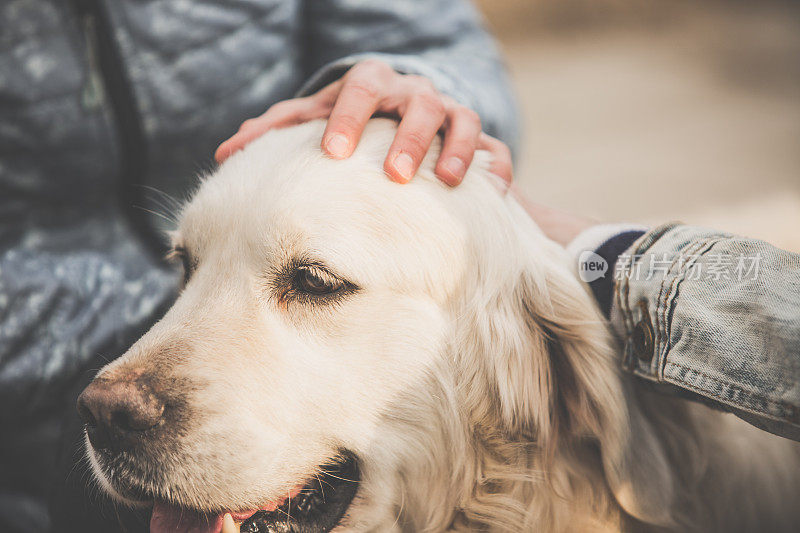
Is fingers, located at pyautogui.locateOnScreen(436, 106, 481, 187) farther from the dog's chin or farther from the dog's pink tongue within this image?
the dog's pink tongue

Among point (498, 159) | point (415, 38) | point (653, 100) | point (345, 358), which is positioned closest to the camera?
point (345, 358)

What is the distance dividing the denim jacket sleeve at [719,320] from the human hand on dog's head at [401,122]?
16.6 inches

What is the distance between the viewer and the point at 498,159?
56.2 inches

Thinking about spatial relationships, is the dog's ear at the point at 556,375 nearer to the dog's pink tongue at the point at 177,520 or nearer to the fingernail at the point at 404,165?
the fingernail at the point at 404,165

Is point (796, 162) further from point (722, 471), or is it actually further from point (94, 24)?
point (94, 24)

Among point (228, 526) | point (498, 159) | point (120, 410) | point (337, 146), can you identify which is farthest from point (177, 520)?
point (498, 159)

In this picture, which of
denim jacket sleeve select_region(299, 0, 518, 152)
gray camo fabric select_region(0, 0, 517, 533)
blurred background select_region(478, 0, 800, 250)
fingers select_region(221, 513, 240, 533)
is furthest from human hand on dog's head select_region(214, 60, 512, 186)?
blurred background select_region(478, 0, 800, 250)

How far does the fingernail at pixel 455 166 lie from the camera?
125 centimetres

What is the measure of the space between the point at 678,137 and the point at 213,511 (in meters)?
4.54

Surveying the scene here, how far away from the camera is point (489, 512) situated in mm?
1302

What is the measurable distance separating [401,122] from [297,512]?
836 millimetres

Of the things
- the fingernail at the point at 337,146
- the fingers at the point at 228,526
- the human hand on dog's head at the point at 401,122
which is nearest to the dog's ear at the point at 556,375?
the human hand on dog's head at the point at 401,122

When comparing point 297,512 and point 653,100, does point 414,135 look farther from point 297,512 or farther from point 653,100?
point 653,100

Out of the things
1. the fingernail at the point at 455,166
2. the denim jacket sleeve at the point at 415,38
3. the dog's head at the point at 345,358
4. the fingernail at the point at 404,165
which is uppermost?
the denim jacket sleeve at the point at 415,38
